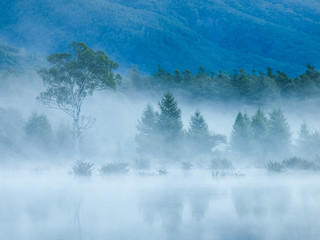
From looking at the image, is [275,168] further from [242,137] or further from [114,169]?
[242,137]

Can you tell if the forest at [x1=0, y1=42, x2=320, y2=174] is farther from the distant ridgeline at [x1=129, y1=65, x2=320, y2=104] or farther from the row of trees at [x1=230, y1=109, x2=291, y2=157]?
the distant ridgeline at [x1=129, y1=65, x2=320, y2=104]

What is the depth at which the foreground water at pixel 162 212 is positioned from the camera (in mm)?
12312

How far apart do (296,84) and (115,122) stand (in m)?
31.7

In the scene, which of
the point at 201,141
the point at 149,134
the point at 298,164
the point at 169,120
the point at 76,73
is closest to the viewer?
the point at 298,164

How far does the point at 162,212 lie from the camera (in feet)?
52.5

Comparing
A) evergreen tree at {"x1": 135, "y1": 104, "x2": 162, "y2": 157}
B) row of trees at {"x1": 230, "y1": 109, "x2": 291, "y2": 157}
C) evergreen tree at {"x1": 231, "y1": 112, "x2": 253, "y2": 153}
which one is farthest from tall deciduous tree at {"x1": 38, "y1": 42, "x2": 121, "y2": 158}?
row of trees at {"x1": 230, "y1": 109, "x2": 291, "y2": 157}

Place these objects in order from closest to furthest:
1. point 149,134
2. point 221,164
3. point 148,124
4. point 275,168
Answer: point 275,168 < point 221,164 < point 149,134 < point 148,124

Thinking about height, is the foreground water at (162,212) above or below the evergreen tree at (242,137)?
below

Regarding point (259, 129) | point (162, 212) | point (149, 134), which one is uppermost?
point (259, 129)

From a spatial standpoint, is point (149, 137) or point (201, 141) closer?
point (149, 137)

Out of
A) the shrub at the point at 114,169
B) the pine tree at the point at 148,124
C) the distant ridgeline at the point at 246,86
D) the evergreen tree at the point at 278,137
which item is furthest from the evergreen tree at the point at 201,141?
the distant ridgeline at the point at 246,86

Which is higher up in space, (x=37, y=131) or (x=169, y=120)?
(x=169, y=120)

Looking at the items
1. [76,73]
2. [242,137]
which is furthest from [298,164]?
[76,73]

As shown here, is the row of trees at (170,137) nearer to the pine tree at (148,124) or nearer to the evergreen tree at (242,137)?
the pine tree at (148,124)
